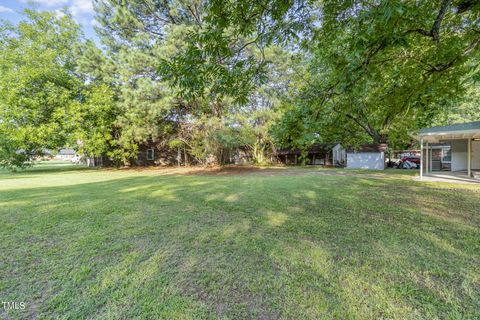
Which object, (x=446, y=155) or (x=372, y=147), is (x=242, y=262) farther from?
(x=446, y=155)

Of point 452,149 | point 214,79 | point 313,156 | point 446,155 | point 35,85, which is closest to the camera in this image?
point 214,79

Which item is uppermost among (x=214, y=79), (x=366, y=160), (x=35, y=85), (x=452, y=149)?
(x=35, y=85)

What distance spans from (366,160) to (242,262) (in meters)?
16.5

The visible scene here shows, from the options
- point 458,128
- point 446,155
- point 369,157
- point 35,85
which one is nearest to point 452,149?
point 446,155

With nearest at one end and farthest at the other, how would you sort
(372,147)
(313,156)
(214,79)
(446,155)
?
1. (214,79)
2. (446,155)
3. (372,147)
4. (313,156)

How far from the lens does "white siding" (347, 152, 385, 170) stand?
15.9 m

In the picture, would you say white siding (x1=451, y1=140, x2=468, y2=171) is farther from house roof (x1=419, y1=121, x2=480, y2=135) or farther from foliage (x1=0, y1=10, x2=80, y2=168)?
foliage (x1=0, y1=10, x2=80, y2=168)

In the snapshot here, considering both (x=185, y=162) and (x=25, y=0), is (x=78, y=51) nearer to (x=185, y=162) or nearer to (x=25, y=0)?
(x=25, y=0)

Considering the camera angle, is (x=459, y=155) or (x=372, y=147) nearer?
(x=459, y=155)

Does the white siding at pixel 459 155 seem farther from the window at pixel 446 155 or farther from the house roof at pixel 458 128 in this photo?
the house roof at pixel 458 128

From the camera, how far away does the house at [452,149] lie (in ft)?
27.7

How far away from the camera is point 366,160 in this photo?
16312mm

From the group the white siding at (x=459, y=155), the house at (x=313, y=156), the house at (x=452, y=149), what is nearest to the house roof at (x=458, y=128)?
the house at (x=452, y=149)

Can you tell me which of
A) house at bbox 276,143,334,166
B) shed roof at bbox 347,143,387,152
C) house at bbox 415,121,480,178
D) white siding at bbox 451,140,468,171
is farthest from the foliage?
white siding at bbox 451,140,468,171
